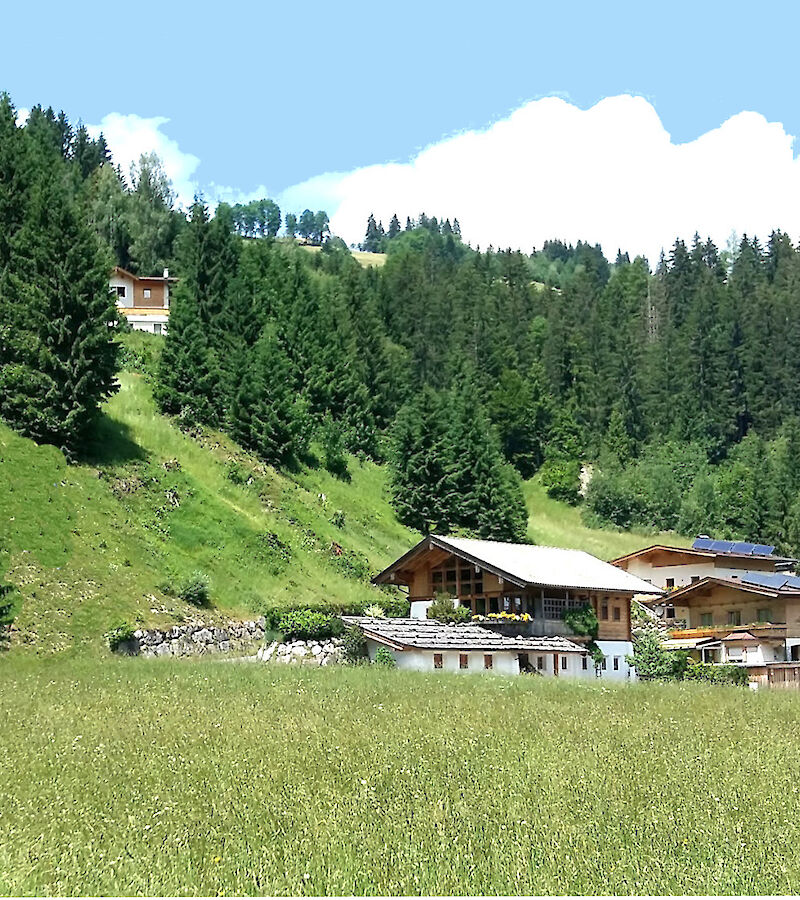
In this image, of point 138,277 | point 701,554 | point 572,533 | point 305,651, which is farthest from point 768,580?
point 138,277

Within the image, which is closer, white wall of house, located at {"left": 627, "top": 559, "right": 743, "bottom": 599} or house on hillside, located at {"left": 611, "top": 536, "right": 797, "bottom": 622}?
house on hillside, located at {"left": 611, "top": 536, "right": 797, "bottom": 622}

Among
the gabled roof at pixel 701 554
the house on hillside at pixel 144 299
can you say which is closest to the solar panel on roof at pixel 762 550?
the gabled roof at pixel 701 554

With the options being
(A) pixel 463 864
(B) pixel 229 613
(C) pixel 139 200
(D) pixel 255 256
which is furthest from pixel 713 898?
(C) pixel 139 200

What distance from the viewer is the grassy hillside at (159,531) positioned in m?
42.1

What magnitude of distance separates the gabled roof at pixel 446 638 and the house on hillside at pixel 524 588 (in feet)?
1.21

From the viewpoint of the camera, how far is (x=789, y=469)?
312 feet

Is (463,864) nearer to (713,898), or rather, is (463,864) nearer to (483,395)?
(713,898)

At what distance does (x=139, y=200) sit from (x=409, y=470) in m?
50.8

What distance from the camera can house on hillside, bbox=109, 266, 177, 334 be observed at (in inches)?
3605

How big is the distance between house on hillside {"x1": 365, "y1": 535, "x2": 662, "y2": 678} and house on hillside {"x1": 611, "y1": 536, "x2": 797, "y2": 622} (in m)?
24.2

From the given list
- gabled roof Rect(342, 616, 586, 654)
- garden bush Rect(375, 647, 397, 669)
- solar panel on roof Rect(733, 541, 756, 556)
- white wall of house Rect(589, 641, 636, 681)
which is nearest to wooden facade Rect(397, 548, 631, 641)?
white wall of house Rect(589, 641, 636, 681)

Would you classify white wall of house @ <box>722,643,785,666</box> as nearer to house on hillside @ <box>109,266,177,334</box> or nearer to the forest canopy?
the forest canopy

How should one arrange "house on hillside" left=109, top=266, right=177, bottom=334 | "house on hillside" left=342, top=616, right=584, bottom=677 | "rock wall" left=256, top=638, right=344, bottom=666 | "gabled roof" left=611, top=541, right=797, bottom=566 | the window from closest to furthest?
"house on hillside" left=342, top=616, right=584, bottom=677 < "rock wall" left=256, top=638, right=344, bottom=666 < the window < "gabled roof" left=611, top=541, right=797, bottom=566 < "house on hillside" left=109, top=266, right=177, bottom=334

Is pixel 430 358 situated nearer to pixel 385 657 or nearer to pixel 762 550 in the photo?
pixel 762 550
